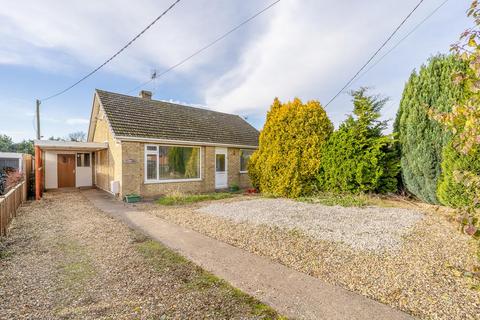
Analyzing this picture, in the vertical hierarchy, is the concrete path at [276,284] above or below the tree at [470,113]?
below

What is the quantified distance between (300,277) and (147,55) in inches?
398

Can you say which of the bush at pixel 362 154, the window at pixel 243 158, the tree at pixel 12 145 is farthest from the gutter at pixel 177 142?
the tree at pixel 12 145

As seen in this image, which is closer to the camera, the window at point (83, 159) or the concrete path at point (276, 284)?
the concrete path at point (276, 284)

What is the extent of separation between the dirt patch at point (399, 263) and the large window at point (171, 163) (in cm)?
594

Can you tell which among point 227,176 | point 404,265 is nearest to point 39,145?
point 227,176

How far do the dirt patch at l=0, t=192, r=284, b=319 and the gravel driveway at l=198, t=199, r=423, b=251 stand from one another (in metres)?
2.91

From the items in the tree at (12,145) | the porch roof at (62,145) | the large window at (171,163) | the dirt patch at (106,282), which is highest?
the tree at (12,145)

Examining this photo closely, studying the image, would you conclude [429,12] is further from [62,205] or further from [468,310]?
[62,205]

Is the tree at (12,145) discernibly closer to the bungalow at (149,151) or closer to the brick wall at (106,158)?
the bungalow at (149,151)

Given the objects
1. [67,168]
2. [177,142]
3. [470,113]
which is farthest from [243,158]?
[470,113]

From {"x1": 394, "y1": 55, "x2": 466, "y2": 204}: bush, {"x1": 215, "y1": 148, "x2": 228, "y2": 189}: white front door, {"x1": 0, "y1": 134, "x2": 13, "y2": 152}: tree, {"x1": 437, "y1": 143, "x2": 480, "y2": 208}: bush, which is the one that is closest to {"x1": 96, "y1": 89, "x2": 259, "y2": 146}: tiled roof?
{"x1": 215, "y1": 148, "x2": 228, "y2": 189}: white front door

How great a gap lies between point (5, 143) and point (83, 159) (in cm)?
3102

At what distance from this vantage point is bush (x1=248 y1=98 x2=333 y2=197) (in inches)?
402

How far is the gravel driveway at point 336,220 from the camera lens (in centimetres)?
504
